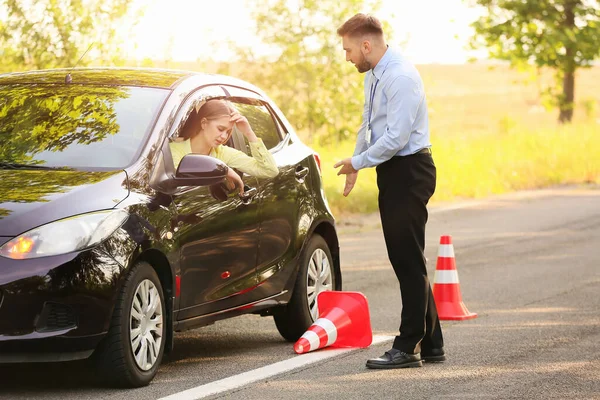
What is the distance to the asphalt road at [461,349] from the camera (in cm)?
669

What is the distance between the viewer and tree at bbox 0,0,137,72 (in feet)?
49.2

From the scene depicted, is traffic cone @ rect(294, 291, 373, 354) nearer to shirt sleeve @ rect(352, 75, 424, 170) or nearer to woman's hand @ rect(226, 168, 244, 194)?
woman's hand @ rect(226, 168, 244, 194)

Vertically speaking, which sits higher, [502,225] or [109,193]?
[109,193]

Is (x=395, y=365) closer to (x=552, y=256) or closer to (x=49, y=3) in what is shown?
(x=552, y=256)

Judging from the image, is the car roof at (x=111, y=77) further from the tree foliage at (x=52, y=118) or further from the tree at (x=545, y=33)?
the tree at (x=545, y=33)

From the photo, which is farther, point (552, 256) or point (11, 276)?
point (552, 256)

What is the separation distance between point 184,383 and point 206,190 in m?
1.07

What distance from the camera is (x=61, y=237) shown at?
612 centimetres

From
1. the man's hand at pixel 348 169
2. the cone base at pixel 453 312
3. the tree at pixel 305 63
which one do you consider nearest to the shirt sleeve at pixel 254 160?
the man's hand at pixel 348 169

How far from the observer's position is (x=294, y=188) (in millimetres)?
8180

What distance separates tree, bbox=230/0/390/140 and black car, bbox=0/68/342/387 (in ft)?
48.7

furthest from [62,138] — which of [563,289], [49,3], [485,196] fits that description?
[485,196]

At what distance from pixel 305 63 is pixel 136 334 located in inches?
672

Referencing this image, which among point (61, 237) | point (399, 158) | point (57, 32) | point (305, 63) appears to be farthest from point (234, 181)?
point (305, 63)
